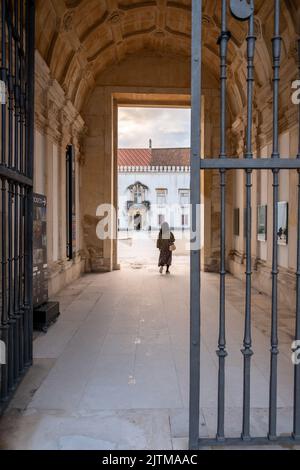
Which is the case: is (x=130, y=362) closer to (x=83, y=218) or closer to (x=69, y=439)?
(x=69, y=439)

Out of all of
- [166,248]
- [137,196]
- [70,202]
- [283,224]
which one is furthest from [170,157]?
[283,224]

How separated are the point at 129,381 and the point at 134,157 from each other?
45602mm

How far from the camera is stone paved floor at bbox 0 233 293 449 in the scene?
2850mm

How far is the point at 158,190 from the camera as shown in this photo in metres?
46.1

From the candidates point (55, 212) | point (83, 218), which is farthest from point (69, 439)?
point (83, 218)

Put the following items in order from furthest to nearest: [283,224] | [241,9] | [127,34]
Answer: [127,34], [283,224], [241,9]

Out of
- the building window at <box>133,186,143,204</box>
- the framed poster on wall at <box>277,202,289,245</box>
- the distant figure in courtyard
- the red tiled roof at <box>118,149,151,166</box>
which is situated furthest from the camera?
the red tiled roof at <box>118,149,151,166</box>

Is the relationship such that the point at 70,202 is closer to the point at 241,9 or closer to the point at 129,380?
the point at 129,380

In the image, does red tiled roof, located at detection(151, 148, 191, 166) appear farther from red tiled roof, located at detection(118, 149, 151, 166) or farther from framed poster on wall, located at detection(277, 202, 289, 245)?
framed poster on wall, located at detection(277, 202, 289, 245)

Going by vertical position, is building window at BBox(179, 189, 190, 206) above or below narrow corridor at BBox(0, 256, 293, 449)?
above

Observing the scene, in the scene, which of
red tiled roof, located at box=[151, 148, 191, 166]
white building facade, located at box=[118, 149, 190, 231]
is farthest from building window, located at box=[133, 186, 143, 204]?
red tiled roof, located at box=[151, 148, 191, 166]

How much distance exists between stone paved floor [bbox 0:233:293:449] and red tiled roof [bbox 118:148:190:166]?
1607 inches

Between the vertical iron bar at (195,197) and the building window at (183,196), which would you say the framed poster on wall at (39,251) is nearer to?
the vertical iron bar at (195,197)

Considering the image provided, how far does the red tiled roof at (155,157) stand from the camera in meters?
46.8
